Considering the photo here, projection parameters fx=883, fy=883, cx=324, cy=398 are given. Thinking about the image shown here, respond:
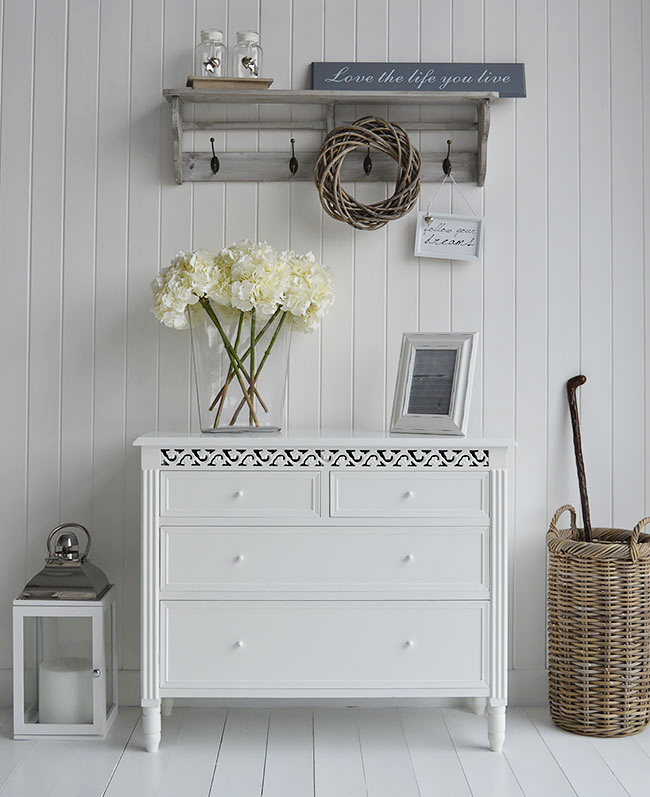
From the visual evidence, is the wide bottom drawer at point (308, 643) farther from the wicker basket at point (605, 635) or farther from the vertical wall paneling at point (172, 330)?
the vertical wall paneling at point (172, 330)

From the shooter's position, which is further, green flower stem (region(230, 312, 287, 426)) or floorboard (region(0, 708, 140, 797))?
green flower stem (region(230, 312, 287, 426))

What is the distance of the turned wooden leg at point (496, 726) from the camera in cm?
233

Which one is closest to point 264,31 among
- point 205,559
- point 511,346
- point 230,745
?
point 511,346

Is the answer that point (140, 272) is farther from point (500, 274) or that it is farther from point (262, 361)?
point (500, 274)

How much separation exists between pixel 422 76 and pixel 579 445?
1.21m

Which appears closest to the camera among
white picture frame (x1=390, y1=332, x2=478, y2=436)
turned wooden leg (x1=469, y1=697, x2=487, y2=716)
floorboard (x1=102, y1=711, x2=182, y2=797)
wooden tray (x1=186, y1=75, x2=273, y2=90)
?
floorboard (x1=102, y1=711, x2=182, y2=797)

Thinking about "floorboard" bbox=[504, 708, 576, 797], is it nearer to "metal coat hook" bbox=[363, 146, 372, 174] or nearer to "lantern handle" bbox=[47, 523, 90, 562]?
"lantern handle" bbox=[47, 523, 90, 562]

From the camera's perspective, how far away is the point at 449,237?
8.80ft

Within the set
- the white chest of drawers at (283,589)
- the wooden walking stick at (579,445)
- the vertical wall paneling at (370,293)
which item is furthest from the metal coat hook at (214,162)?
the wooden walking stick at (579,445)

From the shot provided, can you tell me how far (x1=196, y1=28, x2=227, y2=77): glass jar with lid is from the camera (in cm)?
255

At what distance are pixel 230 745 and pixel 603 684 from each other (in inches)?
40.9

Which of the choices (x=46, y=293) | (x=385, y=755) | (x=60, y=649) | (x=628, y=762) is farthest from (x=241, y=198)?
(x=628, y=762)

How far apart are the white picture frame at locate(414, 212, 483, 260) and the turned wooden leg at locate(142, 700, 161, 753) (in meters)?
1.50

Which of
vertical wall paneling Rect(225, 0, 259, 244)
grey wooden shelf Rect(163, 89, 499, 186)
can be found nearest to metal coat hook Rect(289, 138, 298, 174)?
grey wooden shelf Rect(163, 89, 499, 186)
